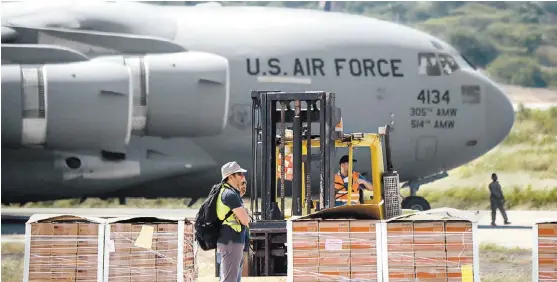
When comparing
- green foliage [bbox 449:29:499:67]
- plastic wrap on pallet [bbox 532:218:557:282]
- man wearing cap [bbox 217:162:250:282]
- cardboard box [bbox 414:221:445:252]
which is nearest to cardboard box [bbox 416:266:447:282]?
cardboard box [bbox 414:221:445:252]

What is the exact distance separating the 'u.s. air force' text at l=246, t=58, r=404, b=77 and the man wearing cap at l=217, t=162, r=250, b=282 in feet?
41.3

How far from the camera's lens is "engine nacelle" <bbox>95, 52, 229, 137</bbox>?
77.0 feet

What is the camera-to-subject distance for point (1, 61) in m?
23.1

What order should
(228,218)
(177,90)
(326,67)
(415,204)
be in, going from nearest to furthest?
(228,218) → (177,90) → (326,67) → (415,204)

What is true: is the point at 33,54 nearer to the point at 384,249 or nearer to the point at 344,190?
the point at 344,190

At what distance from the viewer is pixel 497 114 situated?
26.0 m

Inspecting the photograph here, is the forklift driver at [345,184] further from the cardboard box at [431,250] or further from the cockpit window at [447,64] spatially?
the cockpit window at [447,64]

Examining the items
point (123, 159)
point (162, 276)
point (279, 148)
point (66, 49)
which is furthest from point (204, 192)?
point (162, 276)

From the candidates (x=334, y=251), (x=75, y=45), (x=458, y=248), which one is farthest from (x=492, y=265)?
(x=75, y=45)

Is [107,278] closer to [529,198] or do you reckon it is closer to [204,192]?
[204,192]

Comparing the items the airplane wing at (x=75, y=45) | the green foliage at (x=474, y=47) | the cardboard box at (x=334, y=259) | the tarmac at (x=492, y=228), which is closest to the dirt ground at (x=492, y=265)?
the tarmac at (x=492, y=228)

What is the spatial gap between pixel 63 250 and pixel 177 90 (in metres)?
12.0

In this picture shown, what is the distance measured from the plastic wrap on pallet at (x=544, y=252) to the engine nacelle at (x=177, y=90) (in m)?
12.5

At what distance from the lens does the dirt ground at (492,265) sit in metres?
16.7
